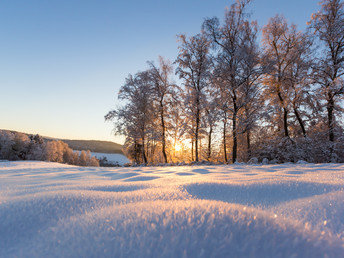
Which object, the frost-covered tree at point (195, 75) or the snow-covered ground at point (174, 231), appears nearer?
the snow-covered ground at point (174, 231)

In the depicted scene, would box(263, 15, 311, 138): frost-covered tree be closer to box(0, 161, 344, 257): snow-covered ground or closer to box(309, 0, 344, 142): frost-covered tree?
box(309, 0, 344, 142): frost-covered tree

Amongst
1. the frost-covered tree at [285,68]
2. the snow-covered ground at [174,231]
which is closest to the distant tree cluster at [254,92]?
the frost-covered tree at [285,68]

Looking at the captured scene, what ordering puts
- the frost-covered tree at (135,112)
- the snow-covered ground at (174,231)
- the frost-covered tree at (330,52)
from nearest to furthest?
the snow-covered ground at (174,231) < the frost-covered tree at (330,52) < the frost-covered tree at (135,112)

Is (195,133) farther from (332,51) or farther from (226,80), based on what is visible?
(332,51)

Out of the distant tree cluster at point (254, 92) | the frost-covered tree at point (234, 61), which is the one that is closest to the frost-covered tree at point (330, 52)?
the distant tree cluster at point (254, 92)

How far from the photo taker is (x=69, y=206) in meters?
0.93

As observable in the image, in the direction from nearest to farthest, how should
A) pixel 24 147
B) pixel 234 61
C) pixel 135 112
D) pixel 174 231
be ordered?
pixel 174 231, pixel 234 61, pixel 135 112, pixel 24 147

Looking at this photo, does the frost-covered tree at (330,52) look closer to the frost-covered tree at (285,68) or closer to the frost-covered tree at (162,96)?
the frost-covered tree at (285,68)

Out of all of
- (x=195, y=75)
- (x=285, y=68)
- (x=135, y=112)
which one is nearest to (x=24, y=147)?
(x=135, y=112)

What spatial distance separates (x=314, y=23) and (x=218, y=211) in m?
12.6

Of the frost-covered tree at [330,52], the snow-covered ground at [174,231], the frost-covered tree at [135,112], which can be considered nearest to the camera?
the snow-covered ground at [174,231]

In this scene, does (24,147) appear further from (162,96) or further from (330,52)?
(330,52)

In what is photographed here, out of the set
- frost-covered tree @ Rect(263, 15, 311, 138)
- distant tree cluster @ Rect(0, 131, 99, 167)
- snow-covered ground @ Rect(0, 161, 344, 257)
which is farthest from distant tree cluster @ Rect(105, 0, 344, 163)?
distant tree cluster @ Rect(0, 131, 99, 167)

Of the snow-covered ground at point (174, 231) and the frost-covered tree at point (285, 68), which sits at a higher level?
the frost-covered tree at point (285, 68)
